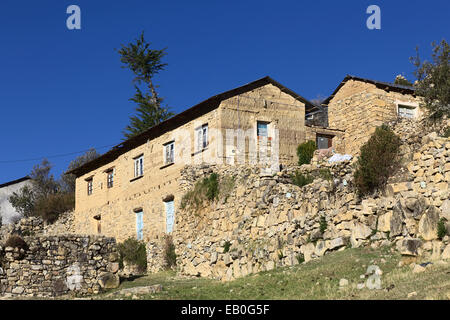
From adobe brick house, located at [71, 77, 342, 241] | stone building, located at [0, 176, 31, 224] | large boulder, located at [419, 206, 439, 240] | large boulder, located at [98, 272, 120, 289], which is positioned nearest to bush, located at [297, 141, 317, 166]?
adobe brick house, located at [71, 77, 342, 241]

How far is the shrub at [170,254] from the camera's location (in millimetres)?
25841

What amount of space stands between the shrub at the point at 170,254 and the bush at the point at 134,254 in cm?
180

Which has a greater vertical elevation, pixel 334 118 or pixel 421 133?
pixel 334 118

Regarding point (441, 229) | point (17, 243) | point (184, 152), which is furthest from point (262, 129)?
point (441, 229)

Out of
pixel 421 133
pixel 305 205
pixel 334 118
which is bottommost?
pixel 305 205

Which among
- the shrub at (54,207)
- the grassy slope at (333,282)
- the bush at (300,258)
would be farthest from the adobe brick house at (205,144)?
the grassy slope at (333,282)

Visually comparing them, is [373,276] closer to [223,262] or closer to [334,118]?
[223,262]

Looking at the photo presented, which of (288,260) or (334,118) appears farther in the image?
(334,118)

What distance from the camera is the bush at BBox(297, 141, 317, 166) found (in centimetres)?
2855

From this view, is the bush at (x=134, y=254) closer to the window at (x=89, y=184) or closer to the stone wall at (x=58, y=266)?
the stone wall at (x=58, y=266)

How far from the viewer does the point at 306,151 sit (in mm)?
28922

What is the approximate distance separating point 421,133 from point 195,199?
9.48 m
